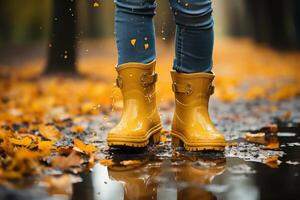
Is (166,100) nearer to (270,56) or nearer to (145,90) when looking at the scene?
(145,90)

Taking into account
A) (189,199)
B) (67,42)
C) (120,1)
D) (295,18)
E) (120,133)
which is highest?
(295,18)

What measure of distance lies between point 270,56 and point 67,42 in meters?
7.47

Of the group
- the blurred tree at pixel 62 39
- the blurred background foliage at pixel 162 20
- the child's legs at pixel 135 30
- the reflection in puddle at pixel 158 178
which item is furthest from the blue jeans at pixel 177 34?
the blurred tree at pixel 62 39

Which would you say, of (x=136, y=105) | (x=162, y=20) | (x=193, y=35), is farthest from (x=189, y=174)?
(x=162, y=20)

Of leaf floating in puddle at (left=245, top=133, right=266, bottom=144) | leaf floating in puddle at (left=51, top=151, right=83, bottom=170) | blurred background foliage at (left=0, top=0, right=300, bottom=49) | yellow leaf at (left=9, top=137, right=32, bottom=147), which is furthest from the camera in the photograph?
blurred background foliage at (left=0, top=0, right=300, bottom=49)

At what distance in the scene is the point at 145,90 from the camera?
10.2 ft

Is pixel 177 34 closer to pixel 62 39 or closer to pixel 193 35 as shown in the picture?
pixel 193 35

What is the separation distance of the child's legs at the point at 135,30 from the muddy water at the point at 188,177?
1.60 feet

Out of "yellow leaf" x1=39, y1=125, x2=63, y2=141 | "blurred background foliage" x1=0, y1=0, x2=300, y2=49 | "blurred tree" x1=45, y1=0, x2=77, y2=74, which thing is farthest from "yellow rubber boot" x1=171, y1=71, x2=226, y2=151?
"blurred tree" x1=45, y1=0, x2=77, y2=74

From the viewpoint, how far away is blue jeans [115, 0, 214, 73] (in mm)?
2967

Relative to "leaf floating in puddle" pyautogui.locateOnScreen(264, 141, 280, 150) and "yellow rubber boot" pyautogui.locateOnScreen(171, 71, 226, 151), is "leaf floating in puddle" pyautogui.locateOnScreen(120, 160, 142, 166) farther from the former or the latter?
"leaf floating in puddle" pyautogui.locateOnScreen(264, 141, 280, 150)

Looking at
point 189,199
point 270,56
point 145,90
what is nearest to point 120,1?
point 145,90

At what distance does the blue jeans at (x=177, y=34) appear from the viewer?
297 centimetres

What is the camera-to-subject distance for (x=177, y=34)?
3080mm
